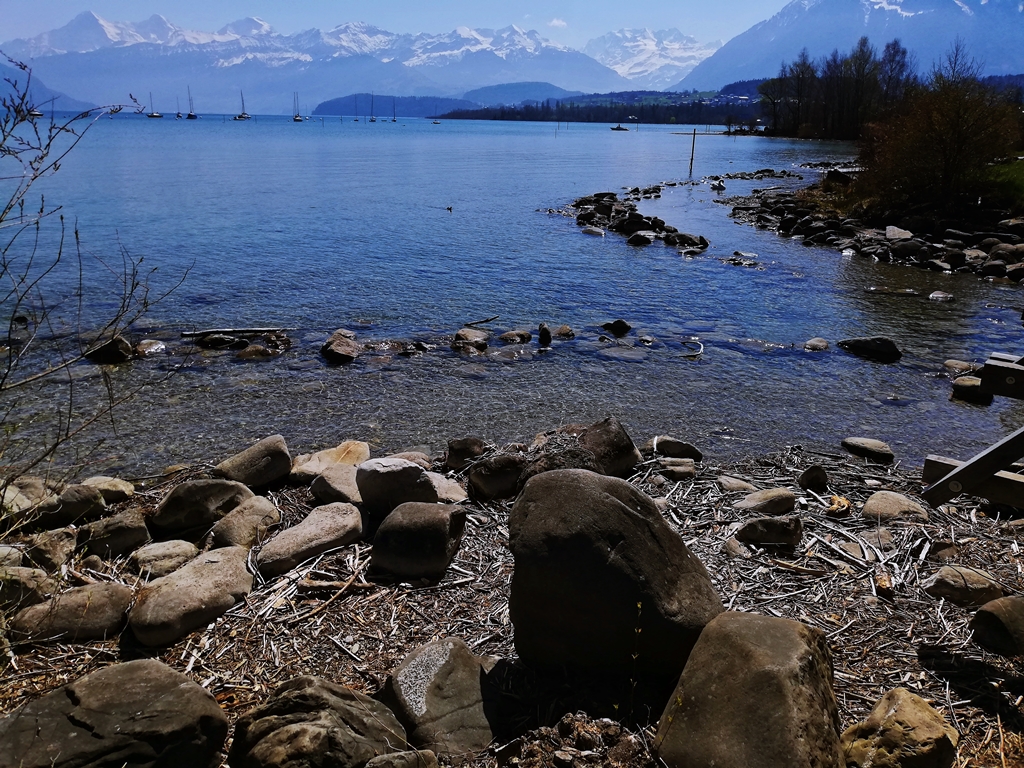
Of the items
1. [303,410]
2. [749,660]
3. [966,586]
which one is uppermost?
[749,660]

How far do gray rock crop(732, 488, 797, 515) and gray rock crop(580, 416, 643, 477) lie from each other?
1260 millimetres

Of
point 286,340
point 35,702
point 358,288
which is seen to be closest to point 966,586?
point 35,702

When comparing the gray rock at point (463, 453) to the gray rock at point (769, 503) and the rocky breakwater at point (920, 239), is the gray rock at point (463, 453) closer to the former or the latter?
the gray rock at point (769, 503)

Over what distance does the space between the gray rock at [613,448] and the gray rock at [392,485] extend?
A: 1.88 meters

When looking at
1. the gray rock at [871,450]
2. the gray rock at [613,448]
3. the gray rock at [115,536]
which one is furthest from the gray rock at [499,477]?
the gray rock at [871,450]

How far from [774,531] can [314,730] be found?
13.3ft

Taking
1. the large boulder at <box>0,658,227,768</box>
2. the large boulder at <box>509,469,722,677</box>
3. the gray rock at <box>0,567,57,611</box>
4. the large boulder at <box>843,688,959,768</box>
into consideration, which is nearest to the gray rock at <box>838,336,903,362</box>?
the large boulder at <box>509,469,722,677</box>

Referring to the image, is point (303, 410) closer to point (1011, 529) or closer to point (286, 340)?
point (286, 340)

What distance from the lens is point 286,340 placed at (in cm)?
1475

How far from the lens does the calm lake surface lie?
10477 mm

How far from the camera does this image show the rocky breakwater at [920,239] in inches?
921

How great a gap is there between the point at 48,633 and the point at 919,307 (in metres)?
19.9

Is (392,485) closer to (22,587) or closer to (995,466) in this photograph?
(22,587)

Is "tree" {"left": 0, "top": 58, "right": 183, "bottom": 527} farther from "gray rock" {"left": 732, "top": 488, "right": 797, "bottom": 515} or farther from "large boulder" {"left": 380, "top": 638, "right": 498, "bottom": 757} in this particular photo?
"gray rock" {"left": 732, "top": 488, "right": 797, "bottom": 515}
